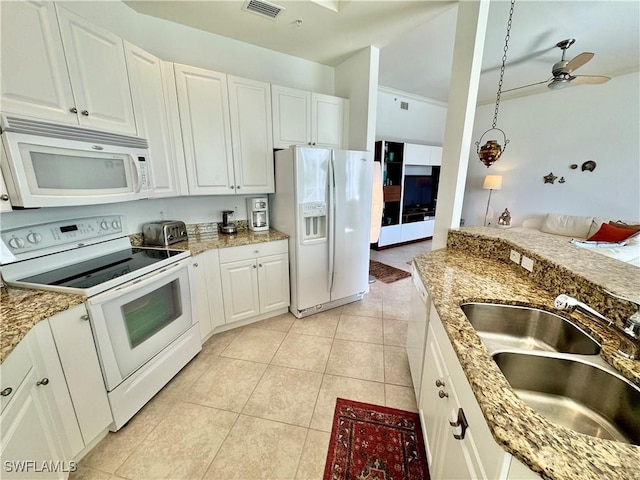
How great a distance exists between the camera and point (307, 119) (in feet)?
Answer: 8.93

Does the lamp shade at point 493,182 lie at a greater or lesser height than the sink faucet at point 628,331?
greater

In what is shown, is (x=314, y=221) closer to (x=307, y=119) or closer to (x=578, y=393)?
(x=307, y=119)

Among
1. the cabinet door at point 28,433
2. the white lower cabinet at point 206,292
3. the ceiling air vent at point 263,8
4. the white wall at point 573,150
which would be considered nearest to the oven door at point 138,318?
the white lower cabinet at point 206,292

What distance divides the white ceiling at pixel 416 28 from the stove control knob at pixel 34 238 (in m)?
1.90

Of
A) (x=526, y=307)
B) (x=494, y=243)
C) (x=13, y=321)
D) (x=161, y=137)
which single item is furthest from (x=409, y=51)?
(x=13, y=321)

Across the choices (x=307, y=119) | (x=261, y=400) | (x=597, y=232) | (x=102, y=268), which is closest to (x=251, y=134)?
(x=307, y=119)

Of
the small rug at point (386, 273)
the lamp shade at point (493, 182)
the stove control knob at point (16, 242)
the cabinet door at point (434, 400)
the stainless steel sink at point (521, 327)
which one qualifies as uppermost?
the lamp shade at point (493, 182)

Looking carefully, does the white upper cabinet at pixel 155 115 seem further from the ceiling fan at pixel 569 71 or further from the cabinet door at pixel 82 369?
the ceiling fan at pixel 569 71

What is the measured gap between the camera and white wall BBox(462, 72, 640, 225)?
146 inches

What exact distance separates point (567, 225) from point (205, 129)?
5.52m

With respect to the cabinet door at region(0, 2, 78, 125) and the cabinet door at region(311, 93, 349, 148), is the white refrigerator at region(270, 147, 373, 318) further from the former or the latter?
the cabinet door at region(0, 2, 78, 125)

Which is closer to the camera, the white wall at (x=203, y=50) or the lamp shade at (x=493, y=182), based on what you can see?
the white wall at (x=203, y=50)

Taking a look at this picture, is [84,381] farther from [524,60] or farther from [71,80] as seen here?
[524,60]

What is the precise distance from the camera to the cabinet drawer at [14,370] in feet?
2.96
